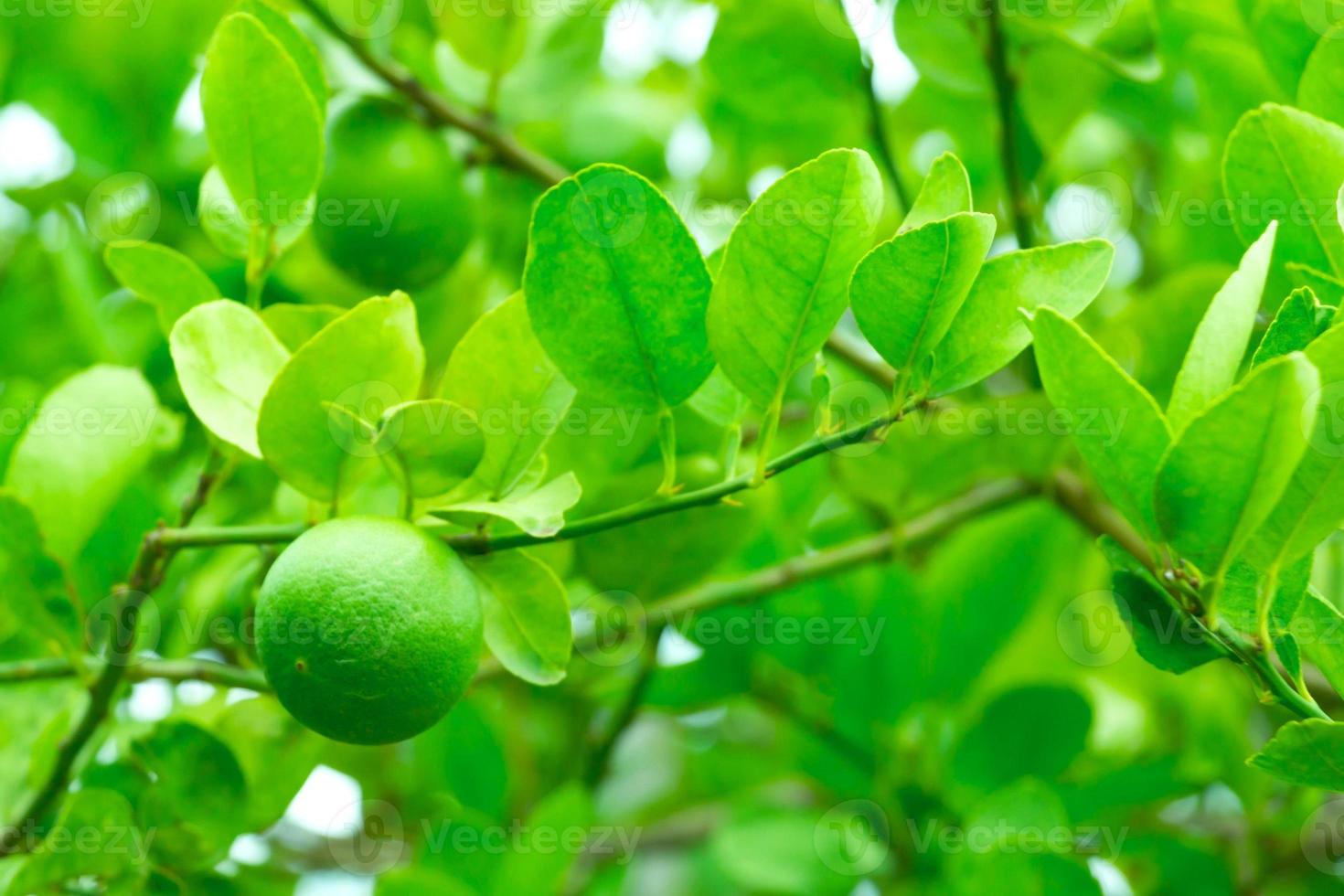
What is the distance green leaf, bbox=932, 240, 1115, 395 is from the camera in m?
0.69

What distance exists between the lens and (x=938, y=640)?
1.36m

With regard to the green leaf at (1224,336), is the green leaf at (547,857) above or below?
below

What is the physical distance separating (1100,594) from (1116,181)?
63 cm

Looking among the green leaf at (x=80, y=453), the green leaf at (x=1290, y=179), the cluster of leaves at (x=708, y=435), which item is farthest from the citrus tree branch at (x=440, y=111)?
the green leaf at (x=1290, y=179)

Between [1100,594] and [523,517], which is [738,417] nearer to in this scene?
[523,517]

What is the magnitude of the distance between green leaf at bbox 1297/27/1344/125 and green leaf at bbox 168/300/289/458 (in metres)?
0.68

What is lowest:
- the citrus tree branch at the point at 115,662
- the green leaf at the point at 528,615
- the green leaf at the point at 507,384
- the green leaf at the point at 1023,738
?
the green leaf at the point at 1023,738

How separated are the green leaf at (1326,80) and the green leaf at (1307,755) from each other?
0.41 metres

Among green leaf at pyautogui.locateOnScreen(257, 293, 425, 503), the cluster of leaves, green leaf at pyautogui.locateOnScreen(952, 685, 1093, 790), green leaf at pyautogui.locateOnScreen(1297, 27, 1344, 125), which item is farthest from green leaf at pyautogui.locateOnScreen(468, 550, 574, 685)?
green leaf at pyautogui.locateOnScreen(952, 685, 1093, 790)

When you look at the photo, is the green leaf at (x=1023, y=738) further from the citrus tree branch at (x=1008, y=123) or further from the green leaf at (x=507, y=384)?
the green leaf at (x=507, y=384)

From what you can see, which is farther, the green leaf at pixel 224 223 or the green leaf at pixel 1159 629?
the green leaf at pixel 224 223

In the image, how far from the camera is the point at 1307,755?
0.66 metres

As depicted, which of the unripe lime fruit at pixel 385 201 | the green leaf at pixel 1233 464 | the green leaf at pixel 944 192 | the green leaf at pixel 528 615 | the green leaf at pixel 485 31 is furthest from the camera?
the green leaf at pixel 485 31

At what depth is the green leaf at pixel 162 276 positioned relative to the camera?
843 millimetres
